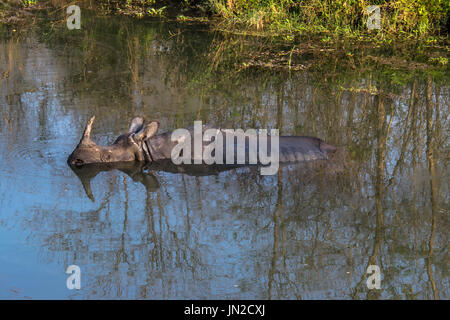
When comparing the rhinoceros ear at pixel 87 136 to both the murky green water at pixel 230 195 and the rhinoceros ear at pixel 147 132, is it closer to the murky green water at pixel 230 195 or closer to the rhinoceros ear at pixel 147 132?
the murky green water at pixel 230 195

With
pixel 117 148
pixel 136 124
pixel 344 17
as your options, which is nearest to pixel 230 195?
pixel 117 148

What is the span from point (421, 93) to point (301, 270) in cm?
A: 549

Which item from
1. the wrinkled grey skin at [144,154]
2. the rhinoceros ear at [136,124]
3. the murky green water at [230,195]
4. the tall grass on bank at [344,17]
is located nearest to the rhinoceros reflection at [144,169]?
the wrinkled grey skin at [144,154]

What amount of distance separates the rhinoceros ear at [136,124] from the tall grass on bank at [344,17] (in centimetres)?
629

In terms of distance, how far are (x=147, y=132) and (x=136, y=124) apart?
0.30 m

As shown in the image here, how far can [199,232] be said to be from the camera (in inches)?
245

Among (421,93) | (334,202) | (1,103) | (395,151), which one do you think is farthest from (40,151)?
(421,93)

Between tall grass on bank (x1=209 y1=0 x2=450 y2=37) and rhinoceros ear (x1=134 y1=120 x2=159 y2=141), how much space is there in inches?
255

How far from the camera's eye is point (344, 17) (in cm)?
1388

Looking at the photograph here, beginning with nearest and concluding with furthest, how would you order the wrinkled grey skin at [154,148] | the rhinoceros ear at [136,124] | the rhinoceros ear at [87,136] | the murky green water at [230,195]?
the murky green water at [230,195] → the rhinoceros ear at [87,136] → the wrinkled grey skin at [154,148] → the rhinoceros ear at [136,124]

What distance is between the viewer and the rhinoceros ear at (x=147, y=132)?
7785mm

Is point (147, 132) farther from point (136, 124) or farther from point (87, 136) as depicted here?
point (87, 136)

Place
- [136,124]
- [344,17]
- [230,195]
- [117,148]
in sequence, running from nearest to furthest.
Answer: [230,195], [117,148], [136,124], [344,17]

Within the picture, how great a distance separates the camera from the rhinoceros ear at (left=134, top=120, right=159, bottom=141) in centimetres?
779
